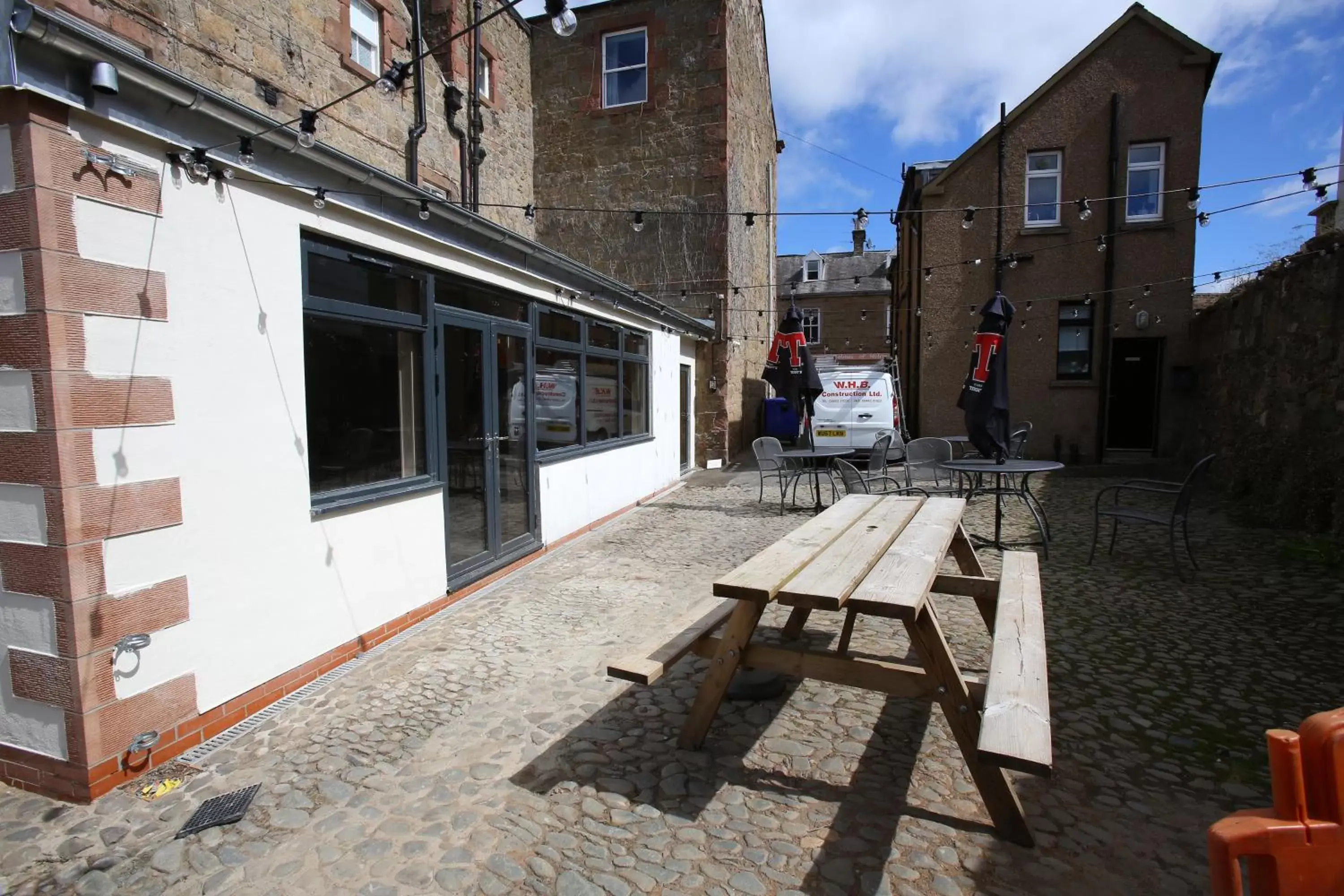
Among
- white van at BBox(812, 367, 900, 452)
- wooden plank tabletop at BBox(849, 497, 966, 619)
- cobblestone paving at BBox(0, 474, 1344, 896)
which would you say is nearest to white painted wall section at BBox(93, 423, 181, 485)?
cobblestone paving at BBox(0, 474, 1344, 896)

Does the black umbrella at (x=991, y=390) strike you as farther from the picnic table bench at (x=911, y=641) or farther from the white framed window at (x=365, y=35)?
the white framed window at (x=365, y=35)

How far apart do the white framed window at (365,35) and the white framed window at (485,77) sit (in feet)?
7.12

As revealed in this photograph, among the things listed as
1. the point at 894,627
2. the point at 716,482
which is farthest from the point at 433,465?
the point at 716,482

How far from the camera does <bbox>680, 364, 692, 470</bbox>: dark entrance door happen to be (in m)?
12.9

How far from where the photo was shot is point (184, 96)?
9.32 feet

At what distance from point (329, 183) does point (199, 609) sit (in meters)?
2.26

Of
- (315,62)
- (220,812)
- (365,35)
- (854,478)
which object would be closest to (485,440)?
(220,812)

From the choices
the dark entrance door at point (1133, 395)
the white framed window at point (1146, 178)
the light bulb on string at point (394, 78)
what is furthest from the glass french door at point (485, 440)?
the white framed window at point (1146, 178)

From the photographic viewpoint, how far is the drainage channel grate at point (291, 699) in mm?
2994

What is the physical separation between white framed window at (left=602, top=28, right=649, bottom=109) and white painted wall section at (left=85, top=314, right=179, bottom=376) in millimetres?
12530

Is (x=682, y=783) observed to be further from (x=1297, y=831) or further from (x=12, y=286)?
(x=12, y=286)

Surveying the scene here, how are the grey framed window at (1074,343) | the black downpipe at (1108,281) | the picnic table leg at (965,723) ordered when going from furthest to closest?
the grey framed window at (1074,343)
the black downpipe at (1108,281)
the picnic table leg at (965,723)

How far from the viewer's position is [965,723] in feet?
8.07

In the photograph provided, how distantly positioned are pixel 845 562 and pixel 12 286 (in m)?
3.38
